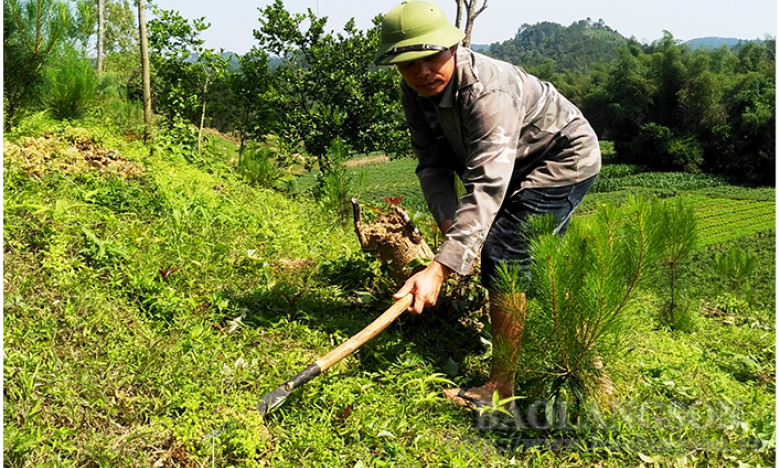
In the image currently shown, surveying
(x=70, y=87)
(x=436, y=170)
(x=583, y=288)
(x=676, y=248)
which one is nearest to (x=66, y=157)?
(x=70, y=87)

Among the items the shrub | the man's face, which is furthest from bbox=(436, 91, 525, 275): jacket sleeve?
the shrub

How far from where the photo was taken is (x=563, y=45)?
143750 millimetres

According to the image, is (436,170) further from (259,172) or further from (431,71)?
(259,172)

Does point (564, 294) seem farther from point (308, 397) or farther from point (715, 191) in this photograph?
point (715, 191)

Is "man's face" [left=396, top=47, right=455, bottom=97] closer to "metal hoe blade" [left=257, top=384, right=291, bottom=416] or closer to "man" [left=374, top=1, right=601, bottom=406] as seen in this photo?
"man" [left=374, top=1, right=601, bottom=406]

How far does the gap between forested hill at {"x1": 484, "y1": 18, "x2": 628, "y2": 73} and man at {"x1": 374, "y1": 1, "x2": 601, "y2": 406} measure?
361 feet

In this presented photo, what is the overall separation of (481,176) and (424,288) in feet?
1.47

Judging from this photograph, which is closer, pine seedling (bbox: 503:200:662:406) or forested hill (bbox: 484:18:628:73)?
pine seedling (bbox: 503:200:662:406)

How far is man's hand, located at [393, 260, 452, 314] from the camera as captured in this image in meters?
2.16

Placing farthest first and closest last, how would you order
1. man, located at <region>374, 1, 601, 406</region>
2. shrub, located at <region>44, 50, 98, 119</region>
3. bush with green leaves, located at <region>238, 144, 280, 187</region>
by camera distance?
bush with green leaves, located at <region>238, 144, 280, 187</region>
shrub, located at <region>44, 50, 98, 119</region>
man, located at <region>374, 1, 601, 406</region>

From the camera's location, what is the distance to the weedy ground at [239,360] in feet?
6.90

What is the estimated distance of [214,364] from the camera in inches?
96.3

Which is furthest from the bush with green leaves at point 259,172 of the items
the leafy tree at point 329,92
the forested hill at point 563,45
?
the forested hill at point 563,45

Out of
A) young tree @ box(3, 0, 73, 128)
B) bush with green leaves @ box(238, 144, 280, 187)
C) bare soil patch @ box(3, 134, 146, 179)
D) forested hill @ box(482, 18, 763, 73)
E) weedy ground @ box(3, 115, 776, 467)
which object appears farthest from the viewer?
forested hill @ box(482, 18, 763, 73)
